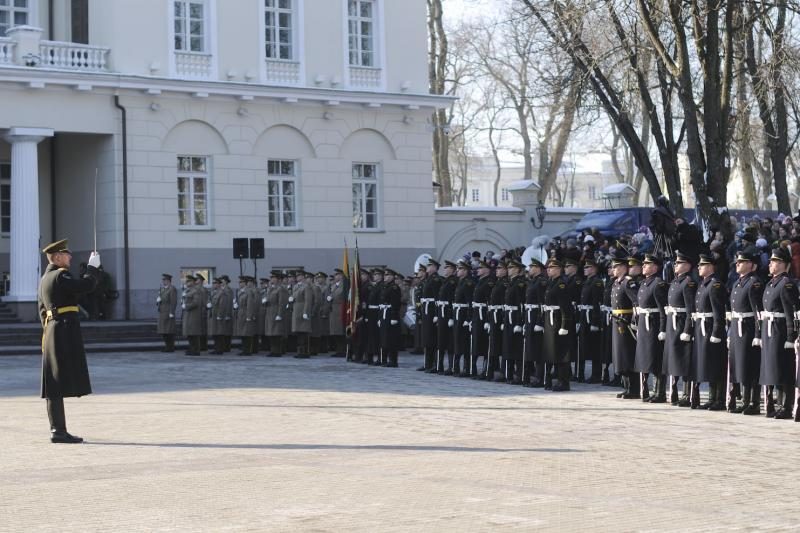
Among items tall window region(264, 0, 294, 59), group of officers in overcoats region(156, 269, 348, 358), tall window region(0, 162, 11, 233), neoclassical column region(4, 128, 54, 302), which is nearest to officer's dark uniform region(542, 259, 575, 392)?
group of officers in overcoats region(156, 269, 348, 358)

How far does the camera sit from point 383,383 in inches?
831

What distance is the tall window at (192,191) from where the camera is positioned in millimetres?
35750

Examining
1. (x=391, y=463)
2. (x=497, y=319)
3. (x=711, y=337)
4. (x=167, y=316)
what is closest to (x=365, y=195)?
(x=167, y=316)

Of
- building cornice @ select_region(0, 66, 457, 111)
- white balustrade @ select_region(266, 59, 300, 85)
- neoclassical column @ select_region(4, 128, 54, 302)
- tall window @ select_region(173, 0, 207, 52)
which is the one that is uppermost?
tall window @ select_region(173, 0, 207, 52)

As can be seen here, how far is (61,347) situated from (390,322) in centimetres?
1111

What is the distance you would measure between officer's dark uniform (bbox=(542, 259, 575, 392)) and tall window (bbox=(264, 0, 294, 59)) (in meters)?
19.3

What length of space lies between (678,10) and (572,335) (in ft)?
22.6

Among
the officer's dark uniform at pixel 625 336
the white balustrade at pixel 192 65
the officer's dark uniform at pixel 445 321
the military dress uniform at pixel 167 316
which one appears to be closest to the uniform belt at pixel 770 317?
the officer's dark uniform at pixel 625 336

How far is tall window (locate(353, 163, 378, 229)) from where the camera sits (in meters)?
38.5

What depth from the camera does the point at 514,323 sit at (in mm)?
20656

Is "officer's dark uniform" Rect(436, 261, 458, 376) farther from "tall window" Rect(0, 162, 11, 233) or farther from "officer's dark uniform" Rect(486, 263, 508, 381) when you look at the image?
"tall window" Rect(0, 162, 11, 233)

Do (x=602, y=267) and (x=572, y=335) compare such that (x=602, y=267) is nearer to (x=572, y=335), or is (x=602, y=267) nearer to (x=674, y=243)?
(x=674, y=243)

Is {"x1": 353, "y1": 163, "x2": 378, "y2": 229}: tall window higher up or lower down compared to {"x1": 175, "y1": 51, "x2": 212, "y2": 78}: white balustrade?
lower down

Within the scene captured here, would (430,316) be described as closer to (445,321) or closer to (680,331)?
(445,321)
